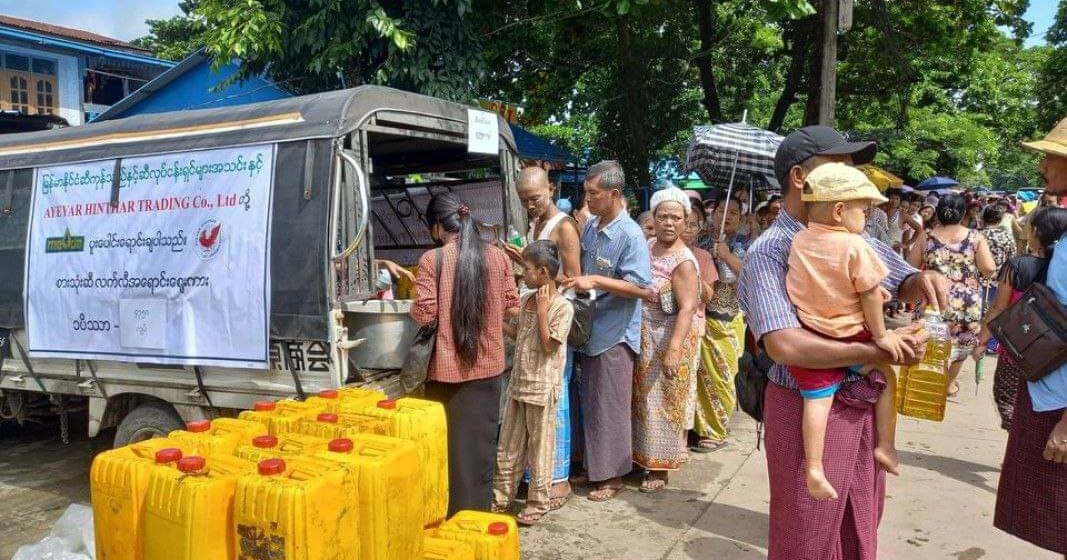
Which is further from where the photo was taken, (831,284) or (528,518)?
(528,518)

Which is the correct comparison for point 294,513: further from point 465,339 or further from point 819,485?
point 465,339

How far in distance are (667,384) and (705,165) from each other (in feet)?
11.8

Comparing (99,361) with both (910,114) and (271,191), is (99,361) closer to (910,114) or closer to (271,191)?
(271,191)

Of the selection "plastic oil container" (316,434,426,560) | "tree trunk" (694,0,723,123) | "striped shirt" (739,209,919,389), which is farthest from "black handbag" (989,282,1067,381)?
"tree trunk" (694,0,723,123)

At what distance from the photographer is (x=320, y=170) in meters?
3.59

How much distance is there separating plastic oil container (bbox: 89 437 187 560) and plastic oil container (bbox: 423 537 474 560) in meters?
0.76

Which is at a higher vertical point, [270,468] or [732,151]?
[732,151]

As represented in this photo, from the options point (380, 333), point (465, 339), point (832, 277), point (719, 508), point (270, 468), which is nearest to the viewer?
point (270, 468)

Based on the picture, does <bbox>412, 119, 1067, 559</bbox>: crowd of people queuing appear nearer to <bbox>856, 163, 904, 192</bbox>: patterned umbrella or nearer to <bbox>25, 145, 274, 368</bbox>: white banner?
<bbox>25, 145, 274, 368</bbox>: white banner

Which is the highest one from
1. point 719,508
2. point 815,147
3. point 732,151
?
point 732,151

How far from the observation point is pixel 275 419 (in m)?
2.40

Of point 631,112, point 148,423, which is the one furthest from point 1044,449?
point 631,112

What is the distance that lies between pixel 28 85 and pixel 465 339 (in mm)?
17869

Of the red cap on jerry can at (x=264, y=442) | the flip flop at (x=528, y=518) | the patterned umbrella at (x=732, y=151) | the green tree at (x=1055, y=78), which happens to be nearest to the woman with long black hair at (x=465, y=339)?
the flip flop at (x=528, y=518)
